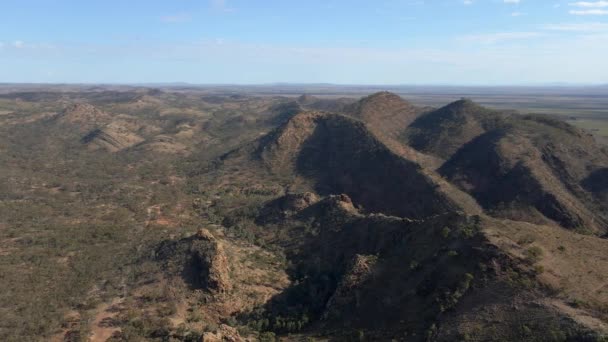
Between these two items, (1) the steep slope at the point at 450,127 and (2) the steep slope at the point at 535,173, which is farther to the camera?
(1) the steep slope at the point at 450,127

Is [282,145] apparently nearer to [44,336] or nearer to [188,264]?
[188,264]

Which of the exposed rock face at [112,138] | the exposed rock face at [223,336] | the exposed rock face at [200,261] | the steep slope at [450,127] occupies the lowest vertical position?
the exposed rock face at [223,336]

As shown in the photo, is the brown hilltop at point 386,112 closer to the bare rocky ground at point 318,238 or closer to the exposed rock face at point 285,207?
the bare rocky ground at point 318,238

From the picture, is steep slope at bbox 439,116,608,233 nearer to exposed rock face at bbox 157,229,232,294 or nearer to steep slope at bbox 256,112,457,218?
steep slope at bbox 256,112,457,218

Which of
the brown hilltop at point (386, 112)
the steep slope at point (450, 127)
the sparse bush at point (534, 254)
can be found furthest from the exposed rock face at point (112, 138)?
the sparse bush at point (534, 254)

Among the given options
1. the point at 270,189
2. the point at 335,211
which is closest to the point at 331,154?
the point at 270,189

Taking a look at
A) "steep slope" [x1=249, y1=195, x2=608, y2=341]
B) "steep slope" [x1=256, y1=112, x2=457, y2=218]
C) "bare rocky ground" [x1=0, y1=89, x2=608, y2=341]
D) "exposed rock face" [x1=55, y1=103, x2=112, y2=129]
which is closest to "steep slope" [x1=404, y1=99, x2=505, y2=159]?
"bare rocky ground" [x1=0, y1=89, x2=608, y2=341]

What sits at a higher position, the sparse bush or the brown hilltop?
the brown hilltop
